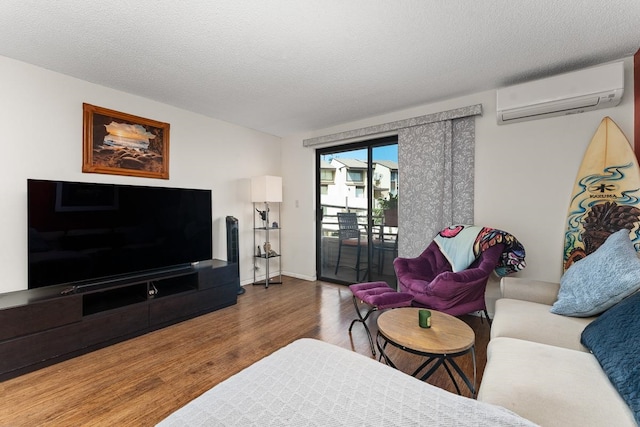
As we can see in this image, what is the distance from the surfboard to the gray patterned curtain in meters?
0.84

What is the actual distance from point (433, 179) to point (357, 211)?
1215 millimetres

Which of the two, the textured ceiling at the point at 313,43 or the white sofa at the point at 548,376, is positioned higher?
the textured ceiling at the point at 313,43

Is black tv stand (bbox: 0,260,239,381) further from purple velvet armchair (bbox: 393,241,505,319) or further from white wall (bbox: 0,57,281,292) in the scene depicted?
purple velvet armchair (bbox: 393,241,505,319)

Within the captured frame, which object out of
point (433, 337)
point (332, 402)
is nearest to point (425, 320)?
point (433, 337)

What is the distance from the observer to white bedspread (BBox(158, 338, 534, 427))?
2.17 ft

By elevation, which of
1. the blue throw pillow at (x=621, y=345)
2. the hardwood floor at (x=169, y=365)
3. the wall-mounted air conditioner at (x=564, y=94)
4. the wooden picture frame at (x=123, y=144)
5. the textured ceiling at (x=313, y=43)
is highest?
the textured ceiling at (x=313, y=43)

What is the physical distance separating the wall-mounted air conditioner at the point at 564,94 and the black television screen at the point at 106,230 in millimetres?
3408

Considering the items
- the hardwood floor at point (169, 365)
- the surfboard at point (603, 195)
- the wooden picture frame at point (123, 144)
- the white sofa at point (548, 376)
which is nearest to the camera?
the white sofa at point (548, 376)

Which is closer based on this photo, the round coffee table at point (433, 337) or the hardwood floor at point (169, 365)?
the round coffee table at point (433, 337)

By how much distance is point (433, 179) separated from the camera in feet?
10.1

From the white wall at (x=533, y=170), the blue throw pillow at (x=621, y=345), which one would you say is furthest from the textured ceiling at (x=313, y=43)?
the blue throw pillow at (x=621, y=345)

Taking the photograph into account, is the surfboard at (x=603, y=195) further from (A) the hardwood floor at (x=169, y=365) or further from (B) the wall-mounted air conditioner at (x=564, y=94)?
(A) the hardwood floor at (x=169, y=365)

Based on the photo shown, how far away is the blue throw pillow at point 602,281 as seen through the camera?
1410mm

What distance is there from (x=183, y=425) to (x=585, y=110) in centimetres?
348
